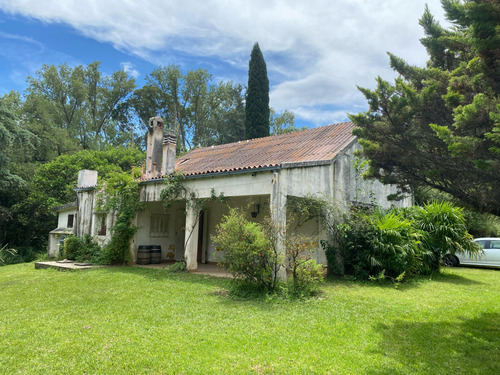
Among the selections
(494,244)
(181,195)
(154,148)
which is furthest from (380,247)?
(154,148)

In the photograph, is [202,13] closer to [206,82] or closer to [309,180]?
[309,180]

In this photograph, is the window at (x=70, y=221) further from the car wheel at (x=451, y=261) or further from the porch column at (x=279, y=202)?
the car wheel at (x=451, y=261)

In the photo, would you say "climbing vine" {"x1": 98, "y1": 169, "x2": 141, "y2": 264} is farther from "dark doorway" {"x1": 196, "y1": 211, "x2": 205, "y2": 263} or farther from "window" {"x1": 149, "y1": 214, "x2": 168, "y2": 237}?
"dark doorway" {"x1": 196, "y1": 211, "x2": 205, "y2": 263}

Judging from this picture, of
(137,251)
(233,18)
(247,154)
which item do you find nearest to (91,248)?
(137,251)

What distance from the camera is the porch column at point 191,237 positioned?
36.7 ft

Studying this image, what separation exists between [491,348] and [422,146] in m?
3.31

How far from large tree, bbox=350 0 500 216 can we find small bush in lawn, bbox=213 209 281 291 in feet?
9.20

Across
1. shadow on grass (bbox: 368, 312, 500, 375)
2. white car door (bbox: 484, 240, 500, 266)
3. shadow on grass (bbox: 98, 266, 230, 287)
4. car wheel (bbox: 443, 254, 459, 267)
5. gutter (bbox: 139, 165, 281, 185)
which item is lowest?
shadow on grass (bbox: 368, 312, 500, 375)

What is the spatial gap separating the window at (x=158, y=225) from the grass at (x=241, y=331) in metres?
5.76

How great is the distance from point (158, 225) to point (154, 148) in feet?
11.5

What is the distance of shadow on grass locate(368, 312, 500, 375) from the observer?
4031 millimetres

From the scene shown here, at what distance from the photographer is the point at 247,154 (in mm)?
13875

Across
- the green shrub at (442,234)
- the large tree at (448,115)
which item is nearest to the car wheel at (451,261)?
the green shrub at (442,234)

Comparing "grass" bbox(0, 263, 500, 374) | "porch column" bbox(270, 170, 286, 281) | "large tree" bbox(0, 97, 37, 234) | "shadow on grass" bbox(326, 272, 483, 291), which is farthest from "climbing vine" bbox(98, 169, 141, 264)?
"large tree" bbox(0, 97, 37, 234)
